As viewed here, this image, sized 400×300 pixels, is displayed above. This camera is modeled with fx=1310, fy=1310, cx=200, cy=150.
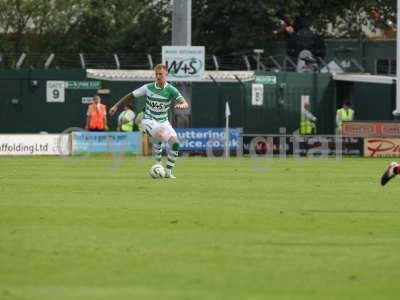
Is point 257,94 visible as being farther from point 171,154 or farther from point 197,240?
point 197,240

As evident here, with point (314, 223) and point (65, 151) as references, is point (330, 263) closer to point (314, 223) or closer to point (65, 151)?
point (314, 223)

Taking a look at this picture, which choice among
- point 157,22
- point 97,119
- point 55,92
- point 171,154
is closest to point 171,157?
point 171,154

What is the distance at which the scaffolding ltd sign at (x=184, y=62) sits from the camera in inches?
1572

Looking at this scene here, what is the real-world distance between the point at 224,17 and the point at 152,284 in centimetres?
4914

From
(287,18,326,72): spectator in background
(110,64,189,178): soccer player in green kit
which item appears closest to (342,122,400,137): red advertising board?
(287,18,326,72): spectator in background

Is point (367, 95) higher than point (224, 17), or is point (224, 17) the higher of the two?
point (224, 17)

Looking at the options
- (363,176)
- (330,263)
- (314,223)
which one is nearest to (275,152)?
(363,176)

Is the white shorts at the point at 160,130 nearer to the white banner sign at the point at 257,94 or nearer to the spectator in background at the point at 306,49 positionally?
the white banner sign at the point at 257,94

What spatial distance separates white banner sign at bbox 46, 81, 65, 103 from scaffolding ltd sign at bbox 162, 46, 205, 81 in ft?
23.9

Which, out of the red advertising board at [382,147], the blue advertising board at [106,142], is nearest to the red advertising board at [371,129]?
the red advertising board at [382,147]

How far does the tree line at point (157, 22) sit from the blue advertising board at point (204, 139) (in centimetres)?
1657

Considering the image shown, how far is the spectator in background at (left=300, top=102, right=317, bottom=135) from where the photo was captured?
46.2 metres

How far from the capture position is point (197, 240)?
43.0 feet

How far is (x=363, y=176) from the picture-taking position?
26.1m
